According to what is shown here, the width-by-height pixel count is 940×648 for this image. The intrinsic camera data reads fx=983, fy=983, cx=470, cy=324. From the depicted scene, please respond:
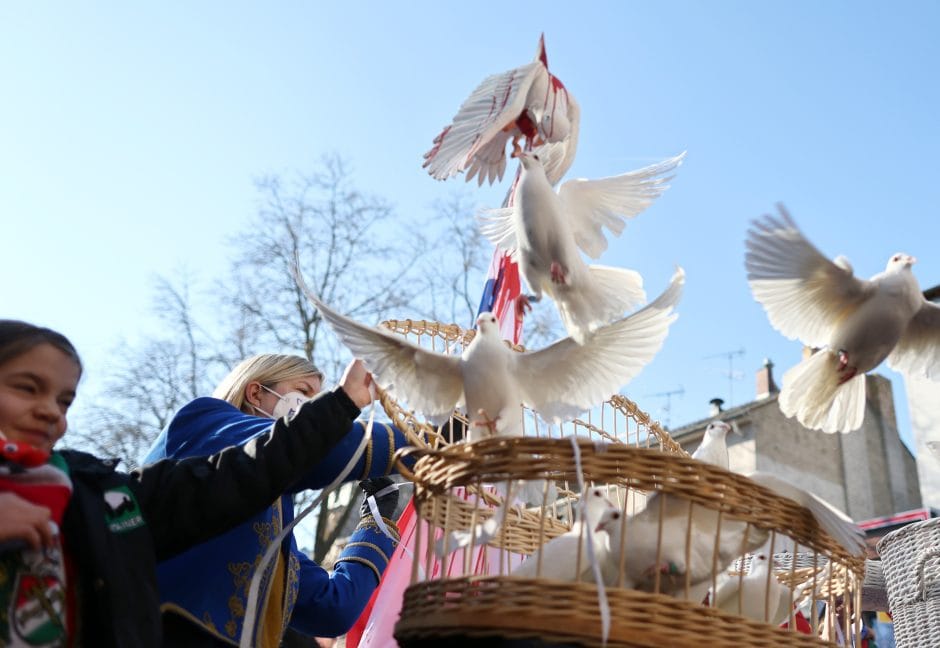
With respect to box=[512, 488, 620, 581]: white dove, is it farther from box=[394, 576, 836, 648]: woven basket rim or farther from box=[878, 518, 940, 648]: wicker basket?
box=[878, 518, 940, 648]: wicker basket

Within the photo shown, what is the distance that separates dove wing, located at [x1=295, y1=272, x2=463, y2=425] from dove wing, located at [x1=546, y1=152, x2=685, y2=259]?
0.61 meters

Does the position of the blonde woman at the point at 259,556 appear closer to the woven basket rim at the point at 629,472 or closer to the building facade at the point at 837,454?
the woven basket rim at the point at 629,472

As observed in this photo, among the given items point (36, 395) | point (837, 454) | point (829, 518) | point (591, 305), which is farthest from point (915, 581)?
point (837, 454)

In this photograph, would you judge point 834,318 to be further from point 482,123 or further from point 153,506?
point 153,506

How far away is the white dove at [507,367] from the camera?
1937 mm

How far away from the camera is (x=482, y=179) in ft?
7.79

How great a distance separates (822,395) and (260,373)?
1311 mm

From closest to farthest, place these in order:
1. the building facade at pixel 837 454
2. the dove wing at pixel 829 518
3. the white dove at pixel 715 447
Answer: the dove wing at pixel 829 518, the white dove at pixel 715 447, the building facade at pixel 837 454

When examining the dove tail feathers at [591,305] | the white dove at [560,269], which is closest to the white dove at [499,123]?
the white dove at [560,269]

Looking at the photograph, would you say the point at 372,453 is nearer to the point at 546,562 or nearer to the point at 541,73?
the point at 546,562

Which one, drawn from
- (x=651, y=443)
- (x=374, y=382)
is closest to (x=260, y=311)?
(x=651, y=443)

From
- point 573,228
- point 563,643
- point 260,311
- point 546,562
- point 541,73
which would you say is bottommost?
point 563,643

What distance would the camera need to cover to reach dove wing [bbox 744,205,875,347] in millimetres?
2002

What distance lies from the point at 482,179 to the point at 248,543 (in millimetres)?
1008
